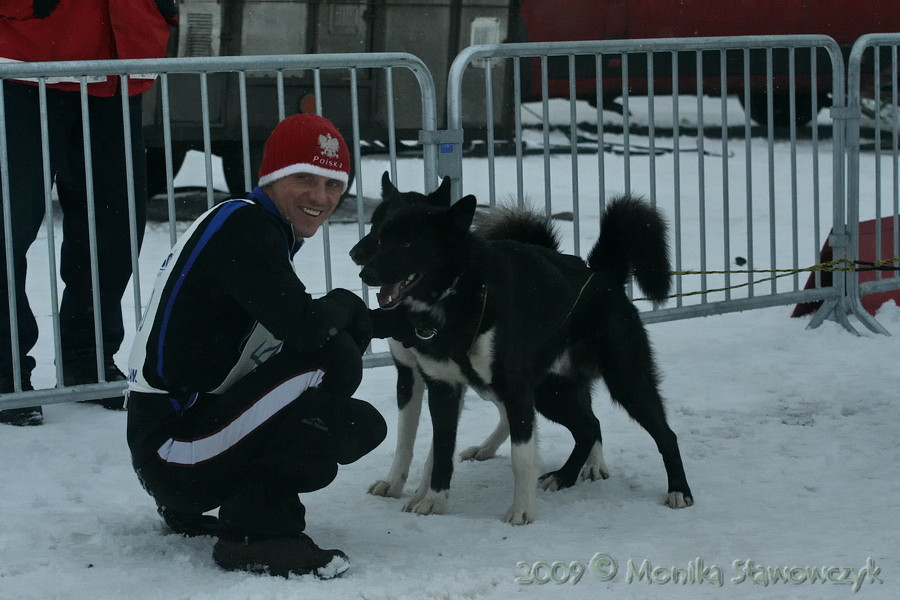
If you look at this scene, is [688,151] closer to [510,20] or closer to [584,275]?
[510,20]

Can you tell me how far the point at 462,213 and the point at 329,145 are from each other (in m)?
0.42

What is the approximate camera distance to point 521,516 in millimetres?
3186

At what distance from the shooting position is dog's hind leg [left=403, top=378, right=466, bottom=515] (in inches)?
128

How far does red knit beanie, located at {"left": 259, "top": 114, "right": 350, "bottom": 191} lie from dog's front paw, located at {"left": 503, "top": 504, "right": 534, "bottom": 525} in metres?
1.07

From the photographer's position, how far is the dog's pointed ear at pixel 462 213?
9.94 ft

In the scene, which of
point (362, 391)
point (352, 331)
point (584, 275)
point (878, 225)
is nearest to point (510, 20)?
point (878, 225)

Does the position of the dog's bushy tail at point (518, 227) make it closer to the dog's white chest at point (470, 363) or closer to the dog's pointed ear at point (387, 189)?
the dog's pointed ear at point (387, 189)

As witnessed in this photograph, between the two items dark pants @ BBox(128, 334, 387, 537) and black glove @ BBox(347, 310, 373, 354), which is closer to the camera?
dark pants @ BBox(128, 334, 387, 537)

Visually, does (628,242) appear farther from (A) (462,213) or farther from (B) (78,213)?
(B) (78,213)

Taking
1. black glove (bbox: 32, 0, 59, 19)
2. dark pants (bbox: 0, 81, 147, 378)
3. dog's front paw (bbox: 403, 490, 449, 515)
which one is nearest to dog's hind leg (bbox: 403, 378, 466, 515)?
dog's front paw (bbox: 403, 490, 449, 515)

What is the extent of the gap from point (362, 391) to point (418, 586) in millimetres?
1990

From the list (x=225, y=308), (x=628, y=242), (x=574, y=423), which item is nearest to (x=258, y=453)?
(x=225, y=308)

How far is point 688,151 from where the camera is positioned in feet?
42.0

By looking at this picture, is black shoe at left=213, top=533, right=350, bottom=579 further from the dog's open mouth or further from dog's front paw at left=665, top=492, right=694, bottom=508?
dog's front paw at left=665, top=492, right=694, bottom=508
